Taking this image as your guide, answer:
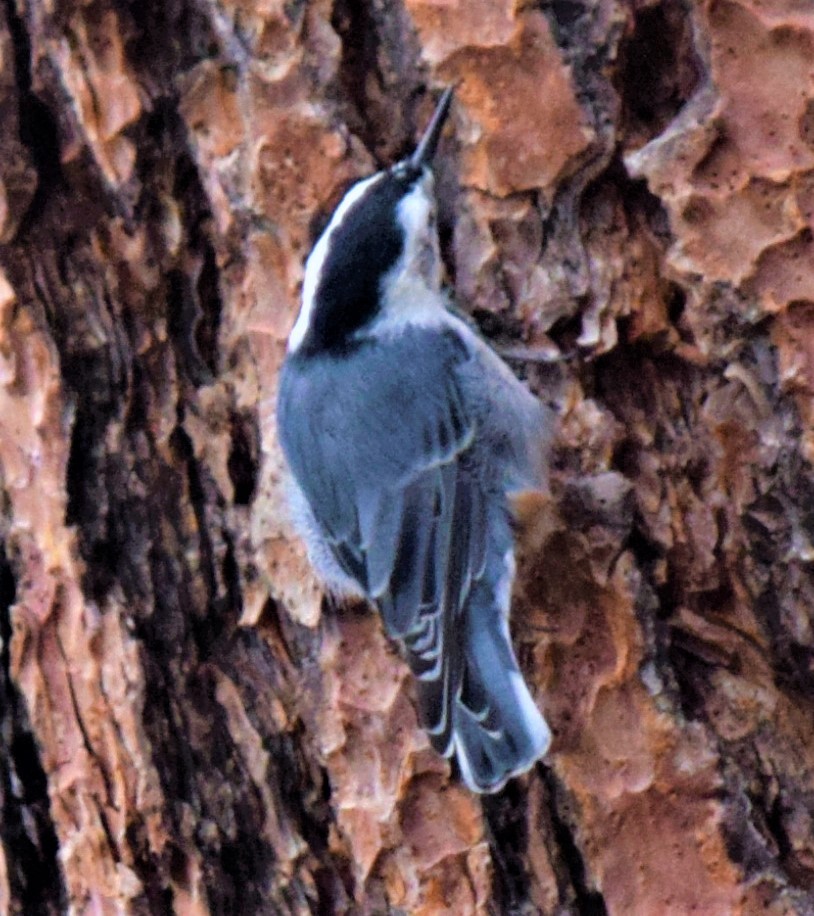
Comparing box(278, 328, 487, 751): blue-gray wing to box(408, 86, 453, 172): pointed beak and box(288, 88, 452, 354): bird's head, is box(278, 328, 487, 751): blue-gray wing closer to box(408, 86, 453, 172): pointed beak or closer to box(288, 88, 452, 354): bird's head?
box(288, 88, 452, 354): bird's head

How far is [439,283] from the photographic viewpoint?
2.06 meters

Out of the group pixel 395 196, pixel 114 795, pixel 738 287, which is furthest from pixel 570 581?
pixel 114 795

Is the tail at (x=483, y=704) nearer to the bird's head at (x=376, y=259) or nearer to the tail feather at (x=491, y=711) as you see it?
the tail feather at (x=491, y=711)

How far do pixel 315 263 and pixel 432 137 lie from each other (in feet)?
0.84

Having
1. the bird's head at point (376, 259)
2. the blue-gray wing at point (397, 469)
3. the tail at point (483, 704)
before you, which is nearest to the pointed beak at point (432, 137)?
the bird's head at point (376, 259)

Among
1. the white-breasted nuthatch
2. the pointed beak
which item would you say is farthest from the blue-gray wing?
the pointed beak

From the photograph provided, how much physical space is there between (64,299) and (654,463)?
0.91 meters

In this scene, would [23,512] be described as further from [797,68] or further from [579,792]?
[797,68]

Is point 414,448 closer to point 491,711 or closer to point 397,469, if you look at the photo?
point 397,469

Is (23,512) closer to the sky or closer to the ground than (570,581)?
closer to the sky

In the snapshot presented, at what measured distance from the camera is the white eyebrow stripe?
1.95m

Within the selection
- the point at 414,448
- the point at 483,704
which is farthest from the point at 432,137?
the point at 483,704

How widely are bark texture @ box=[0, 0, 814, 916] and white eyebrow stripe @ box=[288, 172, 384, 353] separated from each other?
2 cm

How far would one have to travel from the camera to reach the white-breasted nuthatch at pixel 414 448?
1905 millimetres
